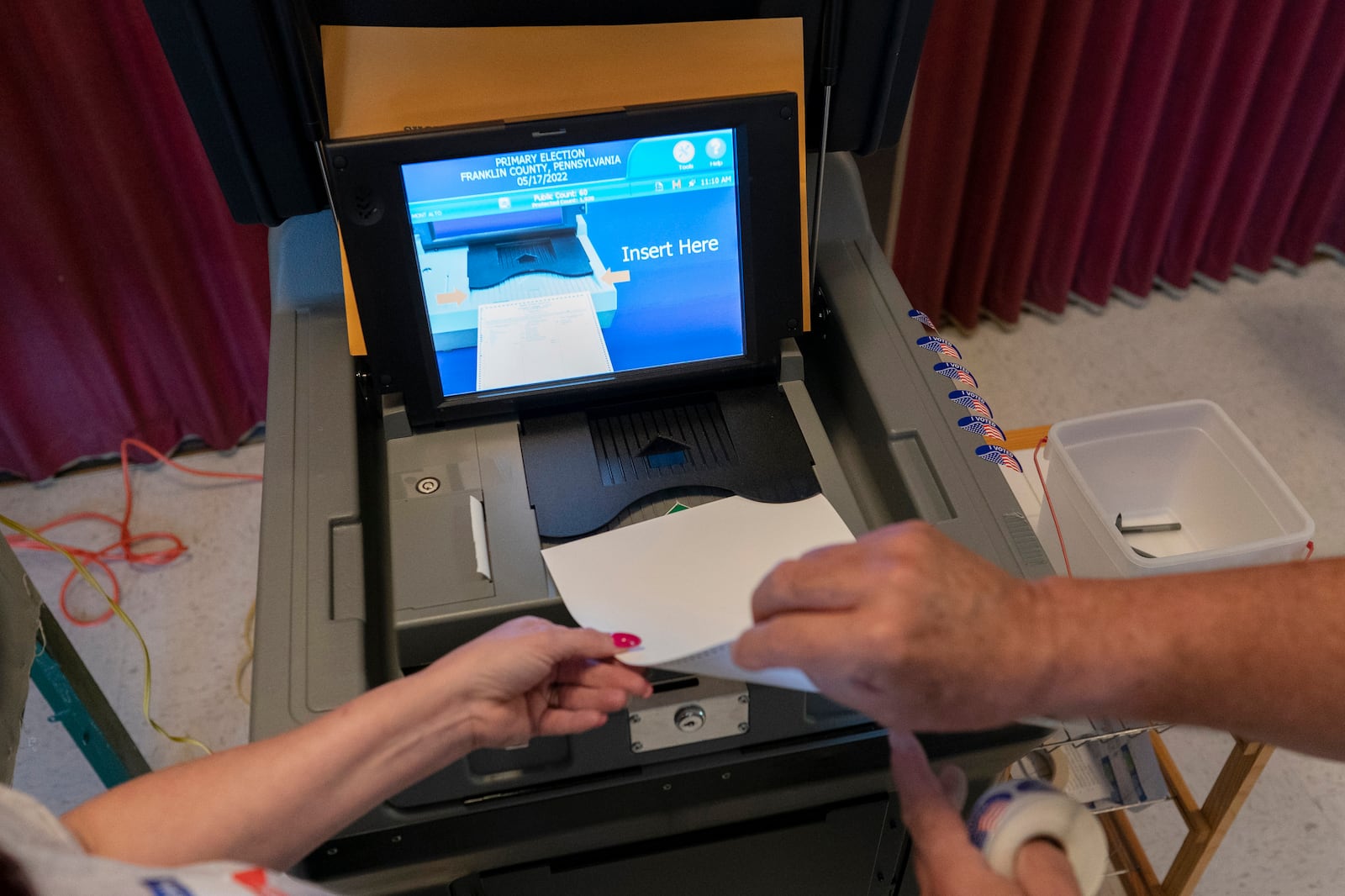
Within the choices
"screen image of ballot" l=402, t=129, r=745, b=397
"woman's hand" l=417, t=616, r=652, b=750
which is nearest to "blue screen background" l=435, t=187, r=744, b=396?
"screen image of ballot" l=402, t=129, r=745, b=397

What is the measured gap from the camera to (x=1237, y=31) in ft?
6.02

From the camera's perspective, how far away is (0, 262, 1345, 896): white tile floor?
1.40 meters

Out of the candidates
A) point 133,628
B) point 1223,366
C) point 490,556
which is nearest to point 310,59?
point 490,556

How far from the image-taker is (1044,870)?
2.13 ft

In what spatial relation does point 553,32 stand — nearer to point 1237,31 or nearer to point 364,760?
point 364,760

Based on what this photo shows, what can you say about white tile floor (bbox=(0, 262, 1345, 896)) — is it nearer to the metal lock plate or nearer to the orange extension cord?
the orange extension cord

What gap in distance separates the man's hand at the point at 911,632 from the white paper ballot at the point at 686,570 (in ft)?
0.25

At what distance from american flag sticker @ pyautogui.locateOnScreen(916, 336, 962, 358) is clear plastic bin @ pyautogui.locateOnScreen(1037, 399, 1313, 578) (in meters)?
0.30

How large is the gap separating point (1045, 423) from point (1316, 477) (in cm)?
49

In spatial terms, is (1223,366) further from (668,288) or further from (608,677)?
(608,677)

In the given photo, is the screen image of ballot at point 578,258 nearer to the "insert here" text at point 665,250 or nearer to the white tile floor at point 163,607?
the "insert here" text at point 665,250

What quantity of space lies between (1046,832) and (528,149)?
0.64 metres

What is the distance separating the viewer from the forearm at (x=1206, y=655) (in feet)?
2.02

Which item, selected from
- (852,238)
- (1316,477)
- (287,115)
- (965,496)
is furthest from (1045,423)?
(287,115)
